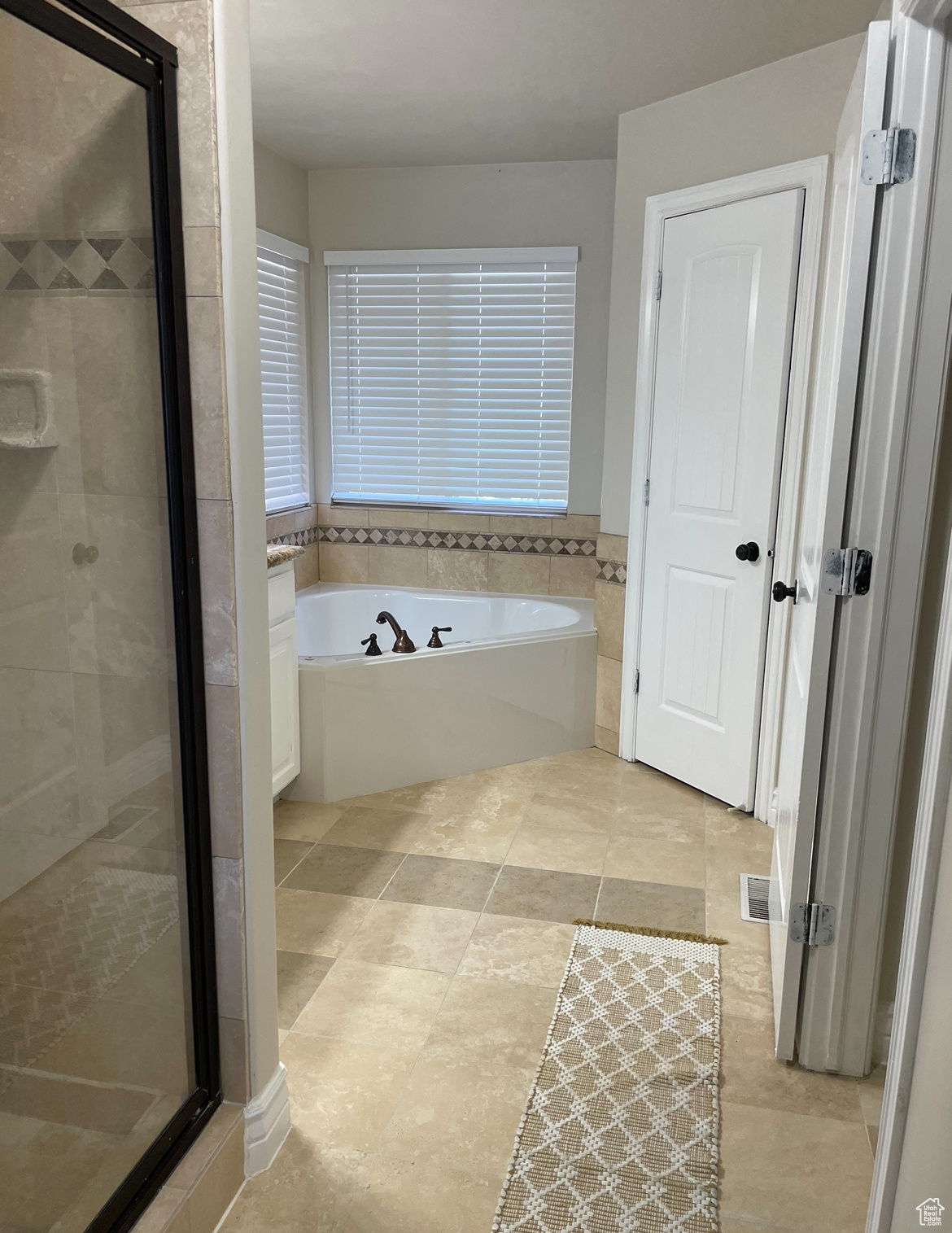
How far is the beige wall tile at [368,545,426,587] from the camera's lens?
468 cm

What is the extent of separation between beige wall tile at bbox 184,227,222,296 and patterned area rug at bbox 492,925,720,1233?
1.64 meters

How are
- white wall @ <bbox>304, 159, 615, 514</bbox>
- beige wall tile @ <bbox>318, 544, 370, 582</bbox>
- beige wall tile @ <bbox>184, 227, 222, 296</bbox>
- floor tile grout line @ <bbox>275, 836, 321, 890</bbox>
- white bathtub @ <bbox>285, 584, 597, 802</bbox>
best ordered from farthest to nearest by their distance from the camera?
beige wall tile @ <bbox>318, 544, 370, 582</bbox> → white wall @ <bbox>304, 159, 615, 514</bbox> → white bathtub @ <bbox>285, 584, 597, 802</bbox> → floor tile grout line @ <bbox>275, 836, 321, 890</bbox> → beige wall tile @ <bbox>184, 227, 222, 296</bbox>

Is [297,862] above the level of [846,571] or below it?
below

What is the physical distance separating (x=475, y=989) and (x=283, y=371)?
309cm

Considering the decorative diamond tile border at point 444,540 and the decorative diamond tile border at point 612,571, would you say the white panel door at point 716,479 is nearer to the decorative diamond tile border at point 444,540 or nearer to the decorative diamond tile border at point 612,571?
the decorative diamond tile border at point 612,571

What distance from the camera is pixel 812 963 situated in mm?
1992

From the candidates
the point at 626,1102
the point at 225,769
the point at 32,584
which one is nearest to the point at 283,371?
the point at 225,769

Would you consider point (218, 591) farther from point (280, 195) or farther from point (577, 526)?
point (280, 195)

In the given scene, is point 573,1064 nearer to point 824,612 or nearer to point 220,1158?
point 220,1158

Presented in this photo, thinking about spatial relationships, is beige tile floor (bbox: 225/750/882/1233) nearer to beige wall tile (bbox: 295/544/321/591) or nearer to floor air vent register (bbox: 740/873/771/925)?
floor air vent register (bbox: 740/873/771/925)

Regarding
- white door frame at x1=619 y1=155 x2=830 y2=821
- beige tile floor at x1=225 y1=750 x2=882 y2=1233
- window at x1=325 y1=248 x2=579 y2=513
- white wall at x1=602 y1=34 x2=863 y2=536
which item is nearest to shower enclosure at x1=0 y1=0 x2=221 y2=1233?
beige tile floor at x1=225 y1=750 x2=882 y2=1233

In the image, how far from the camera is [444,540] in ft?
15.2

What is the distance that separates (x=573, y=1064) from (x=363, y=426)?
3.35 metres

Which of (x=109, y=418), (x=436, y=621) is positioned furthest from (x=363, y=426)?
(x=109, y=418)
